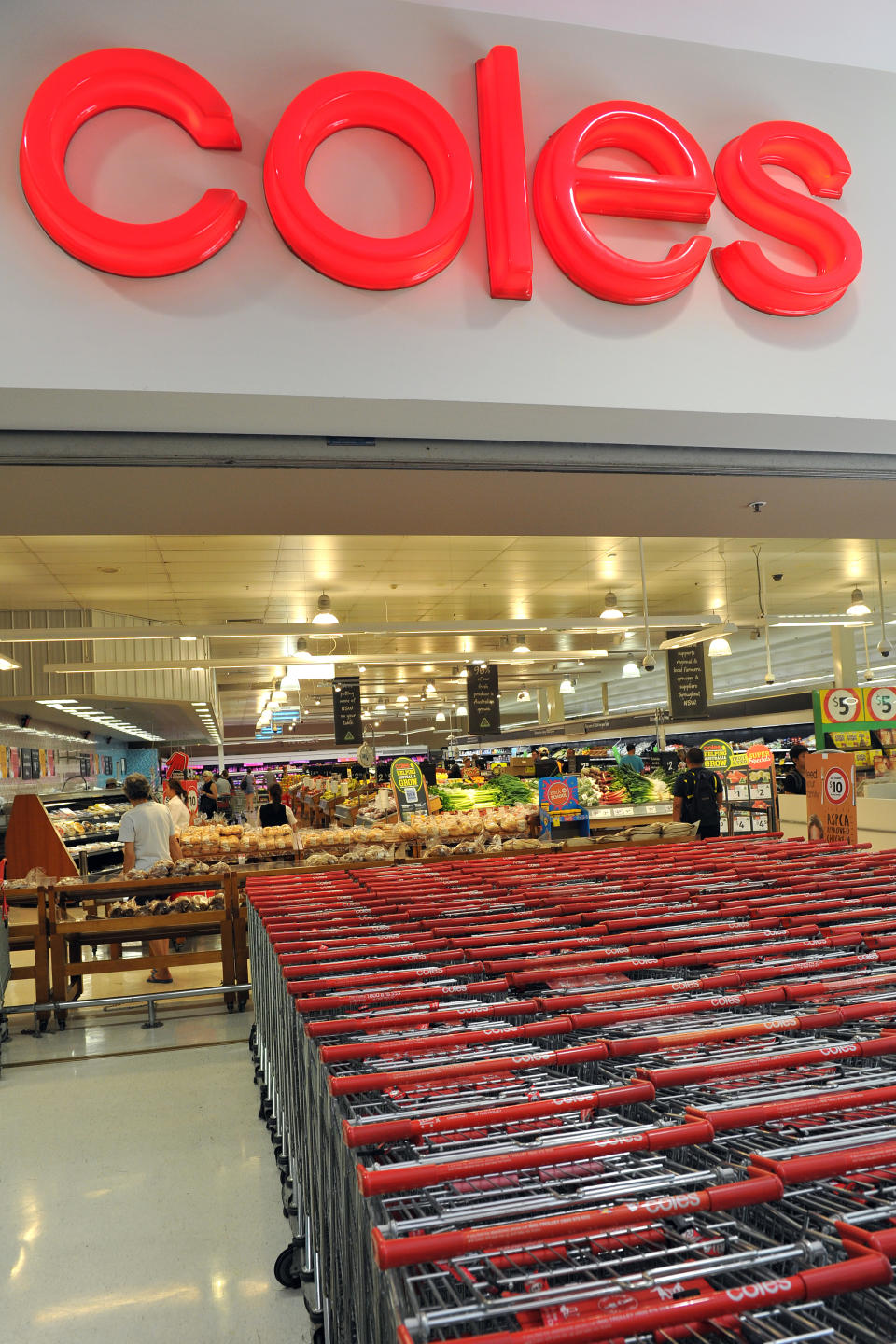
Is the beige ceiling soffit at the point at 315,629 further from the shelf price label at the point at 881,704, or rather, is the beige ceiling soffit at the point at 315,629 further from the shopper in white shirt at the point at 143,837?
the shelf price label at the point at 881,704

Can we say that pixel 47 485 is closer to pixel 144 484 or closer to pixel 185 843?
pixel 144 484

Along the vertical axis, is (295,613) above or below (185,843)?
above

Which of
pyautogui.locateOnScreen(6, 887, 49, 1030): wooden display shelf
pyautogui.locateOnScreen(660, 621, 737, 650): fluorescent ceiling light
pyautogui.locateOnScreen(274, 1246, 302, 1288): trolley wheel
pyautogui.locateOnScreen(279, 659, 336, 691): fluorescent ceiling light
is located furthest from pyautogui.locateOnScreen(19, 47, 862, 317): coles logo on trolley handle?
pyautogui.locateOnScreen(279, 659, 336, 691): fluorescent ceiling light

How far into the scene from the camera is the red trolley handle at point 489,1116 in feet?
5.40

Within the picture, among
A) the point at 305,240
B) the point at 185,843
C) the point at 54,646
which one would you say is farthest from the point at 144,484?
the point at 54,646

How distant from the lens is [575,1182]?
1.55 metres

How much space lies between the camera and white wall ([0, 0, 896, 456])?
9.79 ft

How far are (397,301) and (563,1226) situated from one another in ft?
9.25

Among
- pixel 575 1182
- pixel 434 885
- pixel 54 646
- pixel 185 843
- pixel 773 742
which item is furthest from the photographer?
pixel 773 742

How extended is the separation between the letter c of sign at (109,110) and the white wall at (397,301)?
7cm

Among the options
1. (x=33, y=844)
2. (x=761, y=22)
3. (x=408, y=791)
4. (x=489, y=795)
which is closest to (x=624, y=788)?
(x=489, y=795)

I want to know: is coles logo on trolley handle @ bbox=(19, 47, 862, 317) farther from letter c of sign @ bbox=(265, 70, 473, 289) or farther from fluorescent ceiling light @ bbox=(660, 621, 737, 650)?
fluorescent ceiling light @ bbox=(660, 621, 737, 650)

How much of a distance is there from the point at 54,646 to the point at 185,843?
6.20 meters

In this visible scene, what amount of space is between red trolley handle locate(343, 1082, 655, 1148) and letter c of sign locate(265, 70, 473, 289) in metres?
2.56
